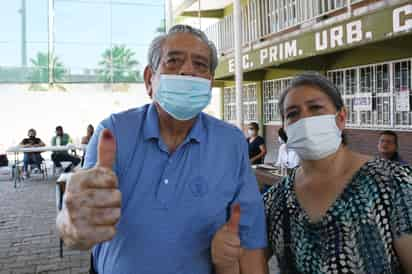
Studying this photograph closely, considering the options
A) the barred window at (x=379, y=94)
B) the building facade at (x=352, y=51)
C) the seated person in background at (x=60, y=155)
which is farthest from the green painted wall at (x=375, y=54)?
the seated person in background at (x=60, y=155)

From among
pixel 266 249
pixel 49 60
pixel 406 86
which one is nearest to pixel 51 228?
pixel 266 249

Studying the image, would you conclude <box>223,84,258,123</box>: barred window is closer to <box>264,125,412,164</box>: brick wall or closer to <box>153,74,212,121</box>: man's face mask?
<box>264,125,412,164</box>: brick wall

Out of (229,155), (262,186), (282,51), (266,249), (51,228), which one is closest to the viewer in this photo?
(229,155)

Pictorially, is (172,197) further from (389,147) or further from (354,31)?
(354,31)

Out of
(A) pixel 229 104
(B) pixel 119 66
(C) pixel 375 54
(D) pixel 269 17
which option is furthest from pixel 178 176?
(B) pixel 119 66

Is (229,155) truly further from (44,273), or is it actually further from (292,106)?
(44,273)

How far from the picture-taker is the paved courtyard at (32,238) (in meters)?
4.89

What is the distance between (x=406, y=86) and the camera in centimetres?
824

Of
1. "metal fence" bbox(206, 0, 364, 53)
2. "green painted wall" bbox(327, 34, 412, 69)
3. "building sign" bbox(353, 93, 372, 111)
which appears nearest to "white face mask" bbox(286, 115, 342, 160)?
"green painted wall" bbox(327, 34, 412, 69)

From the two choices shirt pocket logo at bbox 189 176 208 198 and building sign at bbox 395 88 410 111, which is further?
building sign at bbox 395 88 410 111

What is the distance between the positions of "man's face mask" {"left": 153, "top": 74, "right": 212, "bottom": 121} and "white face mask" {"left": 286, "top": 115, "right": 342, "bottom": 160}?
1.57ft

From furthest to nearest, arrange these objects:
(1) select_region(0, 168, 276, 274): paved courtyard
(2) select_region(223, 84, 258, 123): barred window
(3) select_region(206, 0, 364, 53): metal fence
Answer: (2) select_region(223, 84, 258, 123): barred window < (3) select_region(206, 0, 364, 53): metal fence < (1) select_region(0, 168, 276, 274): paved courtyard

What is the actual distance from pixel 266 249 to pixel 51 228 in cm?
573

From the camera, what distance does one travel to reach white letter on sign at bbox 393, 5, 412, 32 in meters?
6.01
